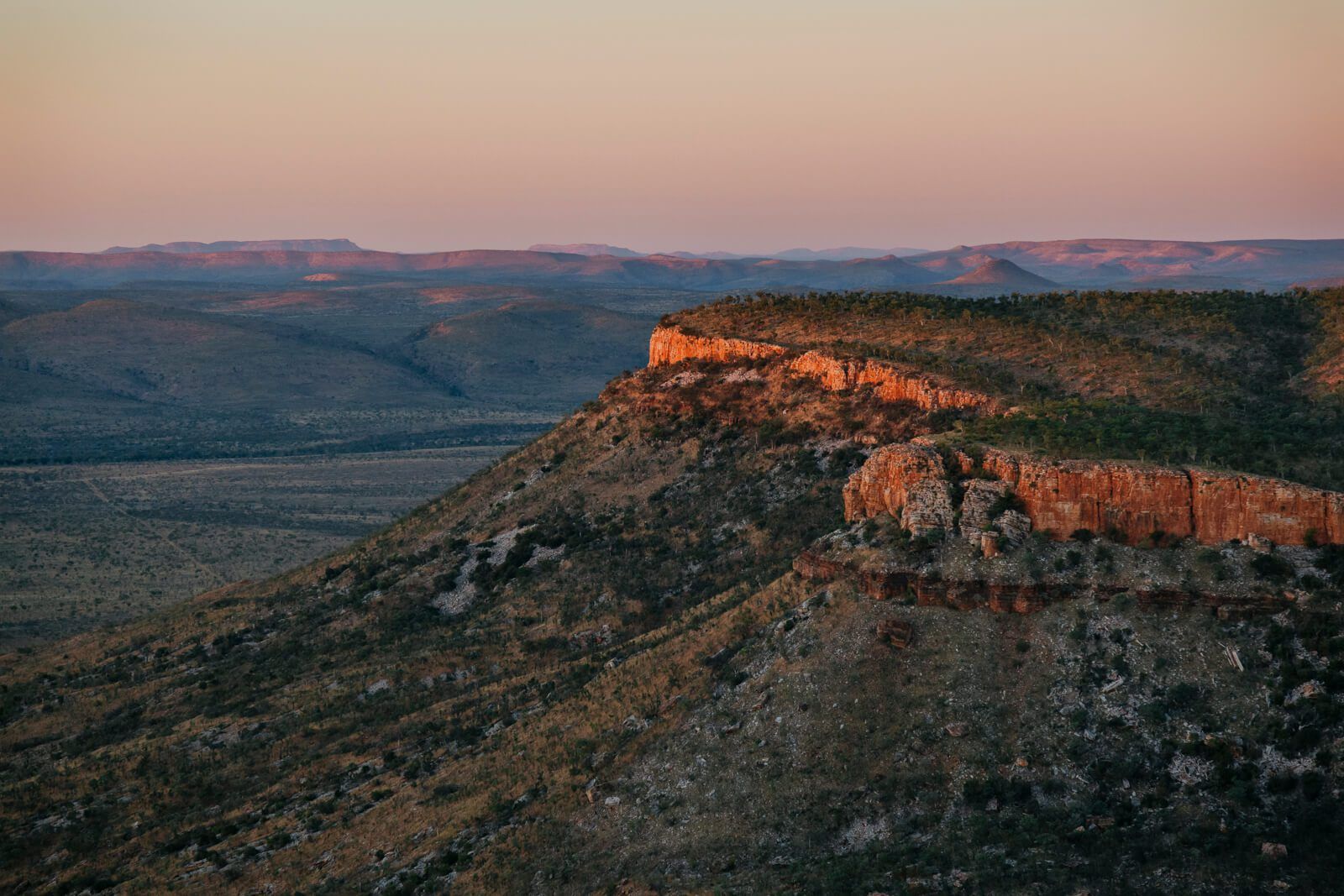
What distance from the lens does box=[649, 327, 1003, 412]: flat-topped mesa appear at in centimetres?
4559

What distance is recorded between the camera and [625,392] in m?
62.4

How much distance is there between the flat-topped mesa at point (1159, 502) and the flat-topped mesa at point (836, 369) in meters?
14.1

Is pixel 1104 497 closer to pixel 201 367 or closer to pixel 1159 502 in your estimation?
pixel 1159 502

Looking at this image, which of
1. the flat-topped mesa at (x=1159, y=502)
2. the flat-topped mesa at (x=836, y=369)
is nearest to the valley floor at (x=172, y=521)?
the flat-topped mesa at (x=836, y=369)

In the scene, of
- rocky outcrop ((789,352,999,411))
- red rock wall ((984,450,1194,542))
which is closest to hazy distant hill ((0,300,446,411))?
rocky outcrop ((789,352,999,411))

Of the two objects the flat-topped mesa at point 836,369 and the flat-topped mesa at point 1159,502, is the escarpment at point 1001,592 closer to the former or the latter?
the flat-topped mesa at point 1159,502

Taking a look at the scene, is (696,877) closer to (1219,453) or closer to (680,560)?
(1219,453)

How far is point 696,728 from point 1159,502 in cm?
1171

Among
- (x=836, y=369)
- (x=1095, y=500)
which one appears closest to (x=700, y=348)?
(x=836, y=369)

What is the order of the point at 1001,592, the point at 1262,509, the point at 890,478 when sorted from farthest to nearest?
the point at 890,478 → the point at 1001,592 → the point at 1262,509

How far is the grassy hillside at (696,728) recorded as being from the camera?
2347cm

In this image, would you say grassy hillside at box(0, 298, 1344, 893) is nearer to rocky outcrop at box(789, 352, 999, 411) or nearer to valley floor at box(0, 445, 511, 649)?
rocky outcrop at box(789, 352, 999, 411)

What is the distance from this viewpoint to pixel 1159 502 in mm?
28078

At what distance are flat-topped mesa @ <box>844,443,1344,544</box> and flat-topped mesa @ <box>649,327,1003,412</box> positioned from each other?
557 inches
